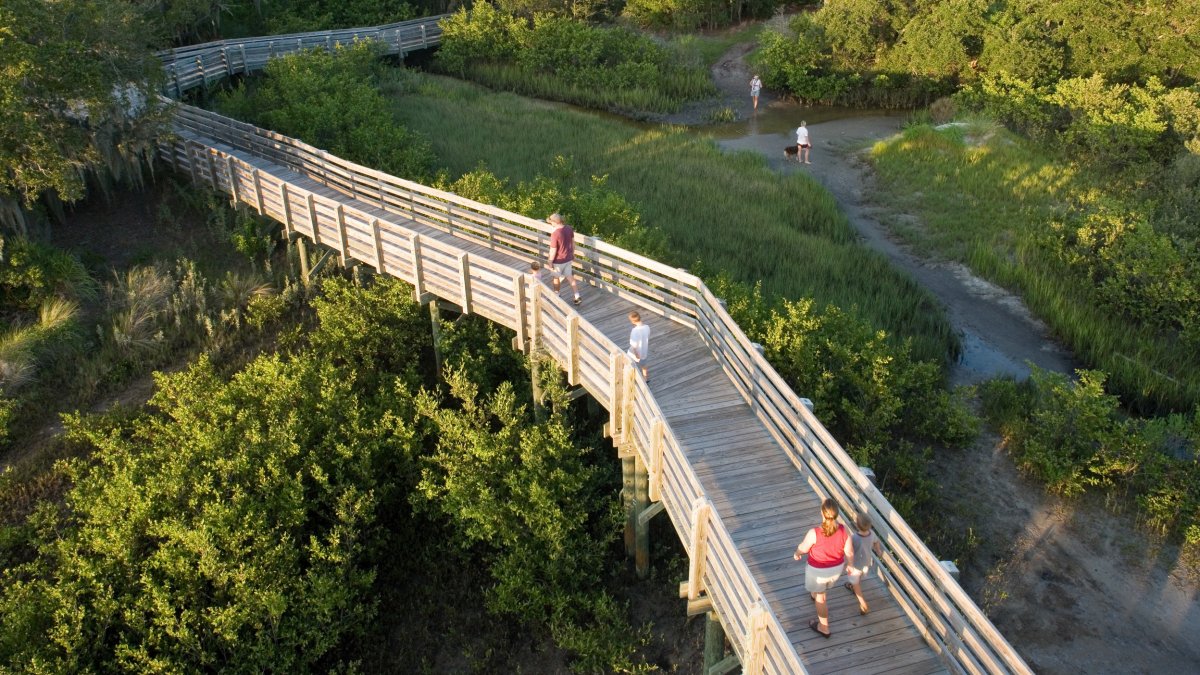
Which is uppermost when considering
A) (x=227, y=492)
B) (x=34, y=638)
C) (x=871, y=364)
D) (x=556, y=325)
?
(x=556, y=325)

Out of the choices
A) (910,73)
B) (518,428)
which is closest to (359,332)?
(518,428)

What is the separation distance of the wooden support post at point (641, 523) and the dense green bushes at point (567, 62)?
2566cm

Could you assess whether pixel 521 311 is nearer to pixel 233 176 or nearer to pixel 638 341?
pixel 638 341

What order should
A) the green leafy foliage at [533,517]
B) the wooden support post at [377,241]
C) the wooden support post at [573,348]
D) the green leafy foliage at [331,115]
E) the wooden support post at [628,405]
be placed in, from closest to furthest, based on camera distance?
the wooden support post at [628,405] < the green leafy foliage at [533,517] < the wooden support post at [573,348] < the wooden support post at [377,241] < the green leafy foliage at [331,115]

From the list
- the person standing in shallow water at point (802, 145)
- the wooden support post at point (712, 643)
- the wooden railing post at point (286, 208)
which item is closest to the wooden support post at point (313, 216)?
the wooden railing post at point (286, 208)

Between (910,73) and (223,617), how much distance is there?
1293 inches

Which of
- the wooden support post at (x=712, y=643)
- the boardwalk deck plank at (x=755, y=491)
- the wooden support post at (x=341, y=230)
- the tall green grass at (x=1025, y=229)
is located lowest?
the wooden support post at (x=712, y=643)

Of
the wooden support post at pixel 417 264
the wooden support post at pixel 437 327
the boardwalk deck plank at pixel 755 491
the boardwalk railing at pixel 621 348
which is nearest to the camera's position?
the boardwalk railing at pixel 621 348

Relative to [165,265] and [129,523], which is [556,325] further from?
[165,265]

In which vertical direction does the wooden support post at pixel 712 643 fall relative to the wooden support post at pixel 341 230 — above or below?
below

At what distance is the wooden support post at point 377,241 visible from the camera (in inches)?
635

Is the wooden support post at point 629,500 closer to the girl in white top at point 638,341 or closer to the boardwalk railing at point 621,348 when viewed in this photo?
the boardwalk railing at point 621,348

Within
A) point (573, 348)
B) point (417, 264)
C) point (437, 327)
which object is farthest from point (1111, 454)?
point (417, 264)

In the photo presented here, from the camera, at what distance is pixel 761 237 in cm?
2183
